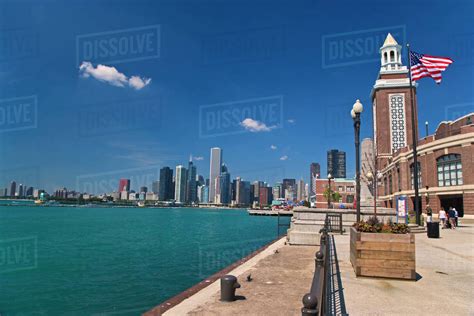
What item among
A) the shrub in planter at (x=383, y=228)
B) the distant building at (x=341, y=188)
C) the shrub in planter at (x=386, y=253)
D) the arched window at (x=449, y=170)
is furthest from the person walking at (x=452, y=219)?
the distant building at (x=341, y=188)

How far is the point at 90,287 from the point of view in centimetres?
1573

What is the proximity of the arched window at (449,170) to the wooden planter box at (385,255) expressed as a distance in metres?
40.9

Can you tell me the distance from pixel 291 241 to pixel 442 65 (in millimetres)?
17130

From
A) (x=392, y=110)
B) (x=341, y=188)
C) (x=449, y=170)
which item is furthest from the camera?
(x=341, y=188)

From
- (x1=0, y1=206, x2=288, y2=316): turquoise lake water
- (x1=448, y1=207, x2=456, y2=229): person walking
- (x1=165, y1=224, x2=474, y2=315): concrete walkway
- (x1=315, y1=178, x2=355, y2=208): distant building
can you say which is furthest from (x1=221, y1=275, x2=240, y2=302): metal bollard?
(x1=315, y1=178, x2=355, y2=208): distant building

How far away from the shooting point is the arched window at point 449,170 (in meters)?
41.3

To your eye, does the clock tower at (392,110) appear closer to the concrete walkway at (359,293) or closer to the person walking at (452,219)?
the person walking at (452,219)

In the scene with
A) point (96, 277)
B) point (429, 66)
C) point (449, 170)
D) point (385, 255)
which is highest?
point (429, 66)

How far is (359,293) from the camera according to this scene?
7.22 metres

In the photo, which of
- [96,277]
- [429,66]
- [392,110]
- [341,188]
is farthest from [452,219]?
[341,188]

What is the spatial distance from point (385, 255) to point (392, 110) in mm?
78486

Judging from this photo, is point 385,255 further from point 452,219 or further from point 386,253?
point 452,219

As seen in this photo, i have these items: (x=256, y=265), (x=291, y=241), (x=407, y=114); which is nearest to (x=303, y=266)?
(x=256, y=265)

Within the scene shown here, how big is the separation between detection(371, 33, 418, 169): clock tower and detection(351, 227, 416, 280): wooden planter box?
73158mm
